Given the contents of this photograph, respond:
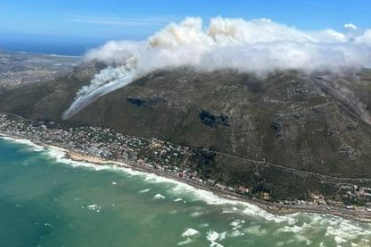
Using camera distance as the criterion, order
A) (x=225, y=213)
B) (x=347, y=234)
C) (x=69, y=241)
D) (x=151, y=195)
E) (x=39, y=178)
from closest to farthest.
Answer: (x=69, y=241)
(x=347, y=234)
(x=225, y=213)
(x=151, y=195)
(x=39, y=178)

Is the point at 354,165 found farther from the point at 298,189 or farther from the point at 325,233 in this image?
the point at 325,233

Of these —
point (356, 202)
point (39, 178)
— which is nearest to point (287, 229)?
point (356, 202)

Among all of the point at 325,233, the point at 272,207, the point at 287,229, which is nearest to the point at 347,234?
the point at 325,233

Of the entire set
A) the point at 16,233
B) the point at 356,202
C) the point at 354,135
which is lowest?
the point at 16,233

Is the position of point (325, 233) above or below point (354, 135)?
below

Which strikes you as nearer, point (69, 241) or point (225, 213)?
point (69, 241)

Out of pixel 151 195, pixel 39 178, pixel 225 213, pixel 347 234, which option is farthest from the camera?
pixel 39 178

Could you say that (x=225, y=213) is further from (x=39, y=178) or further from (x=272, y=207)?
(x=39, y=178)
